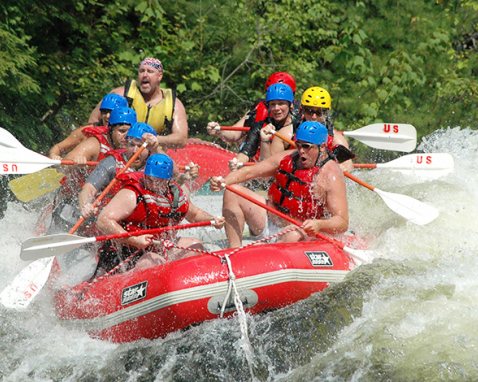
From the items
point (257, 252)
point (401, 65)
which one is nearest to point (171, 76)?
point (401, 65)

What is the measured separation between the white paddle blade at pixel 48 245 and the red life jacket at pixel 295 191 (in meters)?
1.44

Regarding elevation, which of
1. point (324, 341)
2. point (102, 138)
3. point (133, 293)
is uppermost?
point (102, 138)

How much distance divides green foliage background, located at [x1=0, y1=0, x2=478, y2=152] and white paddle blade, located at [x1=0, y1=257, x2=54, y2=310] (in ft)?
16.2

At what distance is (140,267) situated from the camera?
7035 mm

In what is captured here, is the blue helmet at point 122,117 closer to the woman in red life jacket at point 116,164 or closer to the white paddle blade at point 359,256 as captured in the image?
the woman in red life jacket at point 116,164

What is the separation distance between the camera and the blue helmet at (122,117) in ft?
26.0

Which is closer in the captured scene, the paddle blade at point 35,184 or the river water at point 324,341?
the river water at point 324,341

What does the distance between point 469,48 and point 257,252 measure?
32.0 ft

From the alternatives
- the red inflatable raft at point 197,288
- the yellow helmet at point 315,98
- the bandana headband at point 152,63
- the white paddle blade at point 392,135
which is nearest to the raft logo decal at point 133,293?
the red inflatable raft at point 197,288

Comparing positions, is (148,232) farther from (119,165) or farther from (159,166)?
(119,165)

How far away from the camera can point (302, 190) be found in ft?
24.1

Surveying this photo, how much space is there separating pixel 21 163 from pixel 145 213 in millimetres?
1968

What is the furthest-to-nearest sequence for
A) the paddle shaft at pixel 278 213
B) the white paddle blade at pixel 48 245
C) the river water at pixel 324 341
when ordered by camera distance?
the paddle shaft at pixel 278 213
the white paddle blade at pixel 48 245
the river water at pixel 324 341

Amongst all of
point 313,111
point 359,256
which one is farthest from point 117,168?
point 359,256
